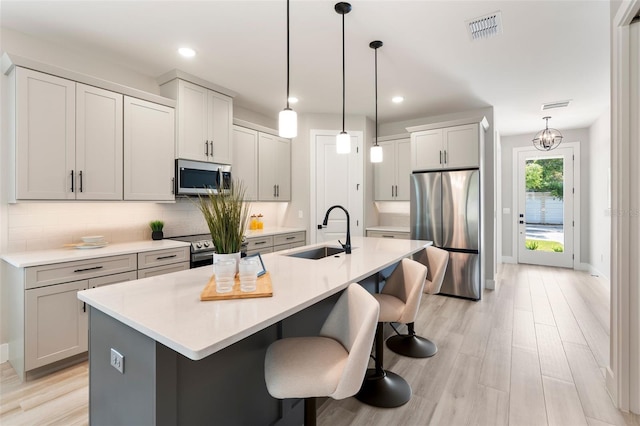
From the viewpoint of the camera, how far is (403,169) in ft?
16.9

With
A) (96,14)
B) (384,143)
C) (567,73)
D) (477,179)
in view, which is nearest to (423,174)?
(477,179)

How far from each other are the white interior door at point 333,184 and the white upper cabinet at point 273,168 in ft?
1.45

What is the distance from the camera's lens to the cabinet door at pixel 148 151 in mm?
3076

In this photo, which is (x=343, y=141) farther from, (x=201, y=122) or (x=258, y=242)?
(x=258, y=242)

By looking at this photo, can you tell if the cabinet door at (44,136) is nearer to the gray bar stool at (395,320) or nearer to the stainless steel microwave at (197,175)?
the stainless steel microwave at (197,175)

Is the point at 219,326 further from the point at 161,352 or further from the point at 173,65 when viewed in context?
the point at 173,65

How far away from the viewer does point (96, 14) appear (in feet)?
7.98

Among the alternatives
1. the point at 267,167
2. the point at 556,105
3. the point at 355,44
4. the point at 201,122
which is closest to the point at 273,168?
the point at 267,167

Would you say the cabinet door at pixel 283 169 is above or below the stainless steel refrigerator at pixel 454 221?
above

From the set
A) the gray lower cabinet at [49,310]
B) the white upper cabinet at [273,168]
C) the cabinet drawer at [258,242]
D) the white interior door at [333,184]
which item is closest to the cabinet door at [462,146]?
the white interior door at [333,184]

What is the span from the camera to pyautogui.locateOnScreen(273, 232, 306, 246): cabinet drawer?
175 inches

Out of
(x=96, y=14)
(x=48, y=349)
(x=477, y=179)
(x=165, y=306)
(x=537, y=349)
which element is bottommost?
(x=537, y=349)

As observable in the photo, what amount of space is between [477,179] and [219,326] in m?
3.99

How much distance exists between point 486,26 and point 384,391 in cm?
299
